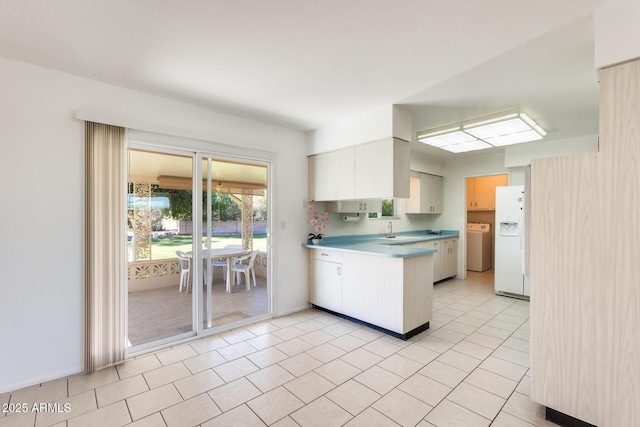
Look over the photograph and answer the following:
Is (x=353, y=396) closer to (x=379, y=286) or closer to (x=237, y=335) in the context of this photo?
(x=379, y=286)

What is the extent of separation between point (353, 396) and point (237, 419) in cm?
81

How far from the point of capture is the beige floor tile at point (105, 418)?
6.08ft

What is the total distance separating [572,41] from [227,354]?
368cm

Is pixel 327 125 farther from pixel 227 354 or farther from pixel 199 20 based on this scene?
pixel 227 354

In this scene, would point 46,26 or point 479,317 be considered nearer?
point 46,26

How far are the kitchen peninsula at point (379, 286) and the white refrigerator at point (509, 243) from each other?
2.18m

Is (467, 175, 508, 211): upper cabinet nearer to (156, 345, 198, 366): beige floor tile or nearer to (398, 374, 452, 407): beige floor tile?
(398, 374, 452, 407): beige floor tile

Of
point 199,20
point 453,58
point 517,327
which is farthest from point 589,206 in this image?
point 199,20

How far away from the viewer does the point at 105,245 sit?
8.43 feet

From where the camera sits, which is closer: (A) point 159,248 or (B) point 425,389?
(B) point 425,389

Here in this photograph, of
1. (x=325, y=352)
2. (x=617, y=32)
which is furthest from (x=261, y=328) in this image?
(x=617, y=32)

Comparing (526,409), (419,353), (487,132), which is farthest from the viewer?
(487,132)

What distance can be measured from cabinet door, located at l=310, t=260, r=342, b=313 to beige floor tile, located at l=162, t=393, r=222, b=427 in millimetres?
1967

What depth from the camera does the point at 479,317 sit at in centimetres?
380
